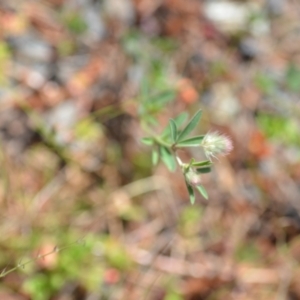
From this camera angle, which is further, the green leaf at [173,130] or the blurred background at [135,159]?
the blurred background at [135,159]

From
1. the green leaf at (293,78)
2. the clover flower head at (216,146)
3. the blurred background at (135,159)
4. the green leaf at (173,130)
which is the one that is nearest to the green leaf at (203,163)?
Answer: the clover flower head at (216,146)

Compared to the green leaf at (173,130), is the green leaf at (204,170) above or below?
below

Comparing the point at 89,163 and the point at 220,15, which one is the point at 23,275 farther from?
the point at 220,15

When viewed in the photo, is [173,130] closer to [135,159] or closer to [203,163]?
[203,163]

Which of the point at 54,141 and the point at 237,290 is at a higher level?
the point at 54,141

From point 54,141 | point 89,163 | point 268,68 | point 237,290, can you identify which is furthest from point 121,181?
point 268,68

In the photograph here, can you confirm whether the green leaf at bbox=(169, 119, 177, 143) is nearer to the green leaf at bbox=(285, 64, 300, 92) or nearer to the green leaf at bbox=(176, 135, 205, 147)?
the green leaf at bbox=(176, 135, 205, 147)

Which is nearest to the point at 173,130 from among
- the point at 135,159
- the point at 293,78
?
the point at 135,159

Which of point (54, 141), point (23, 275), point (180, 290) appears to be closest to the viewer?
point (23, 275)

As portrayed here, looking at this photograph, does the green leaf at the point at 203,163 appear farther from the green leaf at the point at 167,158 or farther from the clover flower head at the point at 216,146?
the green leaf at the point at 167,158
